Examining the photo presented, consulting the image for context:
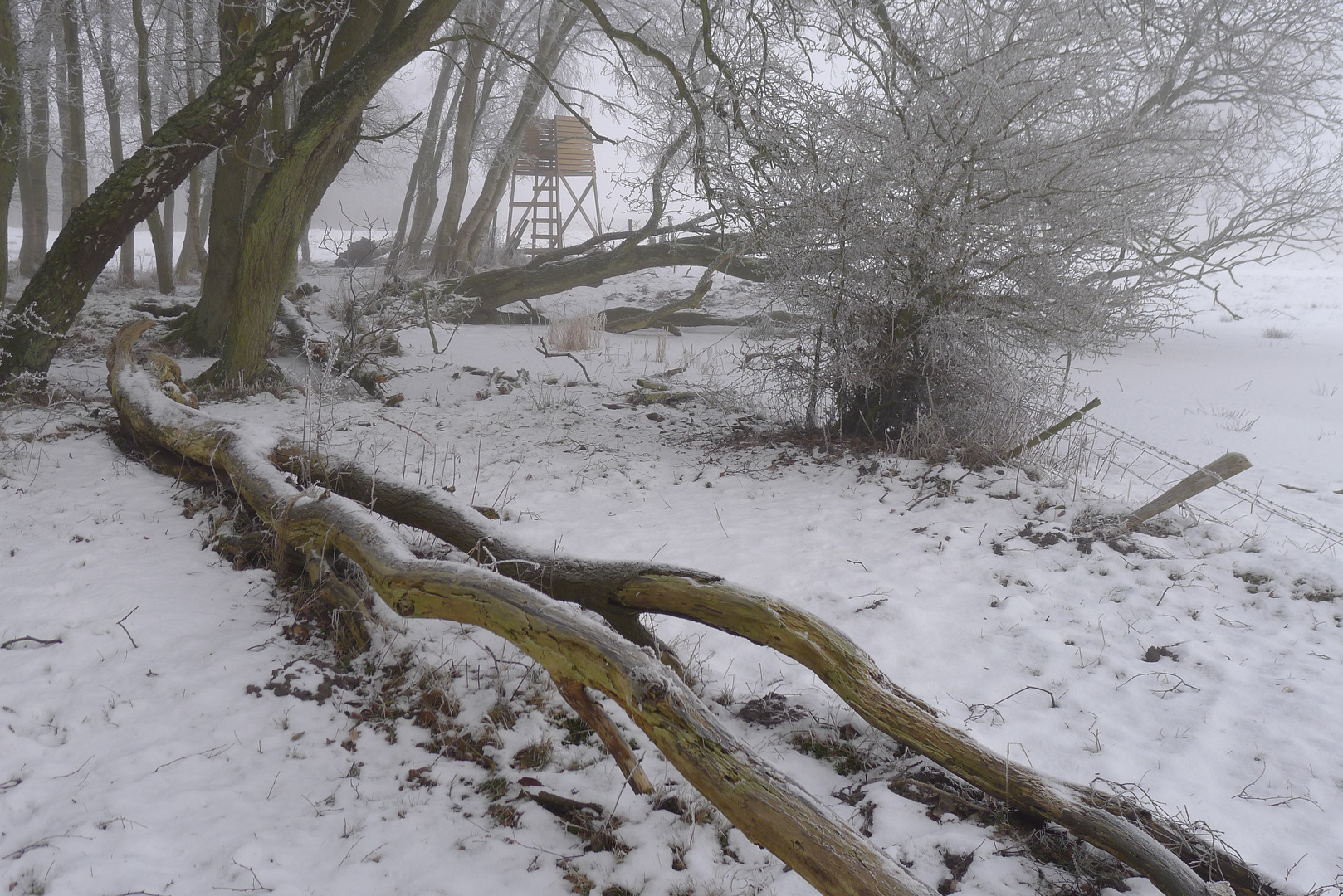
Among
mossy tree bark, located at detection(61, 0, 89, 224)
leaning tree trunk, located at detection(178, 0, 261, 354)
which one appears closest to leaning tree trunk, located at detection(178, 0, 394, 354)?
leaning tree trunk, located at detection(178, 0, 261, 354)

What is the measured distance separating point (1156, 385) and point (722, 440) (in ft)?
19.4

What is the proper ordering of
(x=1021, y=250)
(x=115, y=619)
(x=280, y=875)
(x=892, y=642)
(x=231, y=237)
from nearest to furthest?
(x=280, y=875) → (x=115, y=619) → (x=892, y=642) → (x=1021, y=250) → (x=231, y=237)

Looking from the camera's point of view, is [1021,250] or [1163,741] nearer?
[1163,741]

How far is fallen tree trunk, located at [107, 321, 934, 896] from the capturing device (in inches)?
67.9

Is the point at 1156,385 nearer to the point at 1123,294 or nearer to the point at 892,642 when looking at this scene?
the point at 1123,294

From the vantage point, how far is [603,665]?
7.27 feet

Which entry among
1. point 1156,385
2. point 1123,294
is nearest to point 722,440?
point 1123,294

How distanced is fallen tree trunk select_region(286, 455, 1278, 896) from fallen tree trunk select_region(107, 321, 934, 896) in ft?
1.07

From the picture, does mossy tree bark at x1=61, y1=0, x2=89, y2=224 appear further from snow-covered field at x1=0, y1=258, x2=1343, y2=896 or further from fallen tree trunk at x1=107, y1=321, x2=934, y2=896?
fallen tree trunk at x1=107, y1=321, x2=934, y2=896

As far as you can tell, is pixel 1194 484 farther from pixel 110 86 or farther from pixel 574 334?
pixel 110 86

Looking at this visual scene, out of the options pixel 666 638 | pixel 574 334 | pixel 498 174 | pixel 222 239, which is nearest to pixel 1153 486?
pixel 666 638

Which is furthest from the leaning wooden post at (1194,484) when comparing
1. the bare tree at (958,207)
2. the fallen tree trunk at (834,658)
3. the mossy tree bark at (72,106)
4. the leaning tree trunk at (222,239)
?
the mossy tree bark at (72,106)

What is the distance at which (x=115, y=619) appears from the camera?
3068 mm

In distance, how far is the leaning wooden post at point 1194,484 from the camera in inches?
161
